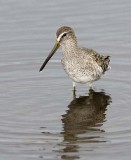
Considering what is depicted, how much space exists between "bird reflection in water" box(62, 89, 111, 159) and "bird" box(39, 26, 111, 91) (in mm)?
392

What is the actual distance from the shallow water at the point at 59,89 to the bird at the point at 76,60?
1.55 ft

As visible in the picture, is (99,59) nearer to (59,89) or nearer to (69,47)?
(69,47)

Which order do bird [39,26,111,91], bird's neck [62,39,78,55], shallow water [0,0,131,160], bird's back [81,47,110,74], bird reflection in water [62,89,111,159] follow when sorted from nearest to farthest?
shallow water [0,0,131,160], bird reflection in water [62,89,111,159], bird [39,26,111,91], bird's neck [62,39,78,55], bird's back [81,47,110,74]

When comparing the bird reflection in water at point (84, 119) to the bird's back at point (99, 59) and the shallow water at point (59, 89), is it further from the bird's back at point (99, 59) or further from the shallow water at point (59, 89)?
the bird's back at point (99, 59)

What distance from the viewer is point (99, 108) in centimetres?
1345

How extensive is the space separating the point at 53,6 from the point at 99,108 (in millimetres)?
5800

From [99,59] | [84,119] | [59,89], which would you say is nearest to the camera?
[84,119]

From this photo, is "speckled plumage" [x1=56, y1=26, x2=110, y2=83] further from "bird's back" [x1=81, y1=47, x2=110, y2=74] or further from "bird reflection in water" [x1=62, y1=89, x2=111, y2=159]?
"bird reflection in water" [x1=62, y1=89, x2=111, y2=159]

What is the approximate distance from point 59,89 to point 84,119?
1.70 meters

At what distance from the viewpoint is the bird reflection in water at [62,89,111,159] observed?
11.5m

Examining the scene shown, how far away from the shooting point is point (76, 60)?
1377cm

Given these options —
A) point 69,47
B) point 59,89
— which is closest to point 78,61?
point 69,47

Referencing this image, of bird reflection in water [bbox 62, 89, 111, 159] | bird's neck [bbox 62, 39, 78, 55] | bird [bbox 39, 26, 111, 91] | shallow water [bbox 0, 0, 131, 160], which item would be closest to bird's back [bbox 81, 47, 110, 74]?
bird [bbox 39, 26, 111, 91]

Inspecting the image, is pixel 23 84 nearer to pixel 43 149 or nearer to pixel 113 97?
pixel 113 97
